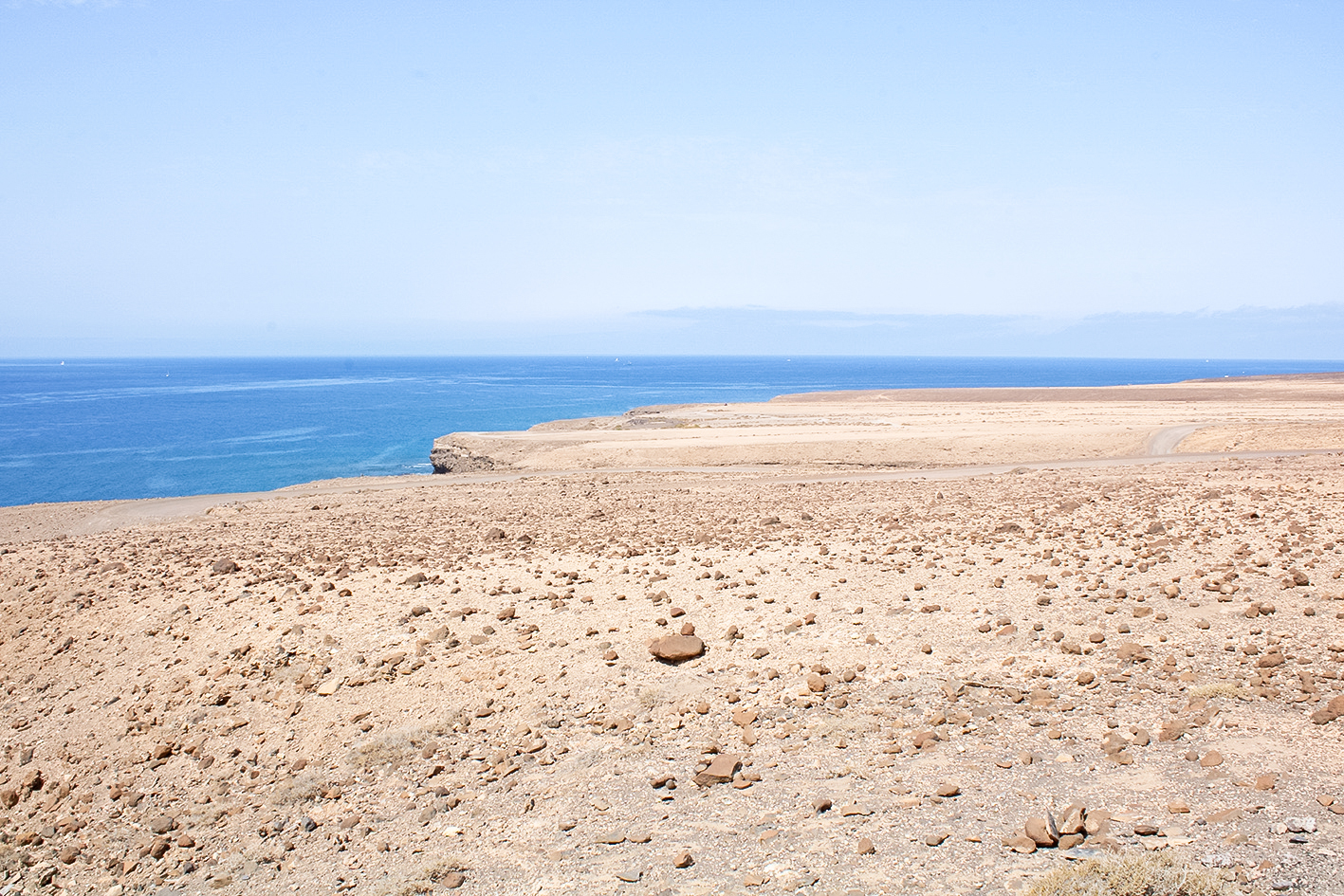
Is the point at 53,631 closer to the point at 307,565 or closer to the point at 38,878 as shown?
the point at 307,565

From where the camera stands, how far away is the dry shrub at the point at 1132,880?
201 inches

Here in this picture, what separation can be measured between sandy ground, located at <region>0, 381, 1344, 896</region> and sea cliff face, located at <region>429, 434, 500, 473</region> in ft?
69.2

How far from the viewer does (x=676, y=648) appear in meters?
10.3

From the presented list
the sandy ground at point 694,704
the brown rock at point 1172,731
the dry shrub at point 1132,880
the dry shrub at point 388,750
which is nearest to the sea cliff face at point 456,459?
the sandy ground at point 694,704

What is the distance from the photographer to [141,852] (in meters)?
7.94

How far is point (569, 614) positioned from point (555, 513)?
25.5ft

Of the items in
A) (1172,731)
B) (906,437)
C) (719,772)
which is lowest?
(719,772)

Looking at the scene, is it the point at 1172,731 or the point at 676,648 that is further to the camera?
the point at 676,648

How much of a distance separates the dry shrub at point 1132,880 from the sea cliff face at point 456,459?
3309 cm

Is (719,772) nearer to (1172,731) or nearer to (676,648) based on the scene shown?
(676,648)

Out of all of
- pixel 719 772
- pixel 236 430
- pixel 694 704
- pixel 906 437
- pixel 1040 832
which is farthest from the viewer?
pixel 236 430

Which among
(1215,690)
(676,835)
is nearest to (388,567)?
(676,835)

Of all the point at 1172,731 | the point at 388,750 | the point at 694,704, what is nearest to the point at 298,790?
the point at 388,750

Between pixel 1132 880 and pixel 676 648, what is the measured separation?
5824 millimetres
